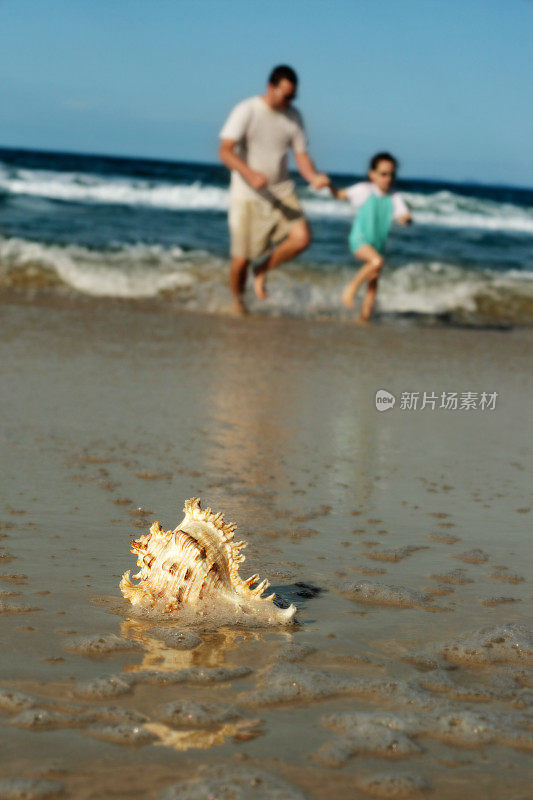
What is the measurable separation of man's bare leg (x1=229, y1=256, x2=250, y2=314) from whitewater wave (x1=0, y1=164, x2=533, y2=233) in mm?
16026

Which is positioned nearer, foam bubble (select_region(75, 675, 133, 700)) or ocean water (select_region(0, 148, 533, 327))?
foam bubble (select_region(75, 675, 133, 700))

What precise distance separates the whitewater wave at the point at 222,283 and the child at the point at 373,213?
480 mm

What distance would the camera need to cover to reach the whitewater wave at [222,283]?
10312 millimetres

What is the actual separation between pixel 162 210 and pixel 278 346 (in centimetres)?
1481

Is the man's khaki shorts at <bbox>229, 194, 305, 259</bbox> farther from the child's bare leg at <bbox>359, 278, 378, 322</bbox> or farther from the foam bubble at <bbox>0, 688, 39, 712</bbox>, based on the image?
the foam bubble at <bbox>0, 688, 39, 712</bbox>

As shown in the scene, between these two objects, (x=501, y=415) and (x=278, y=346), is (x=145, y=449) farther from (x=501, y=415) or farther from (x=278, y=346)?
(x=278, y=346)

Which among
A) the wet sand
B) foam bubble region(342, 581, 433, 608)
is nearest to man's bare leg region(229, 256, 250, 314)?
the wet sand

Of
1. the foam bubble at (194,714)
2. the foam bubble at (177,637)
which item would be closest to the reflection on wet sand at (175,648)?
the foam bubble at (177,637)

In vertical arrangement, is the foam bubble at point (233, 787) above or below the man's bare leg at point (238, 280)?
below

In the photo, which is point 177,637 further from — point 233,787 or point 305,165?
point 305,165

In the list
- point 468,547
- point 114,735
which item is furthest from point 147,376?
point 114,735

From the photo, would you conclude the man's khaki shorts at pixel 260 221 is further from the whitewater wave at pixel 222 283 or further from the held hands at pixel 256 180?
the whitewater wave at pixel 222 283

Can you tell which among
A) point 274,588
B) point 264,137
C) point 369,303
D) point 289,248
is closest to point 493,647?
point 274,588

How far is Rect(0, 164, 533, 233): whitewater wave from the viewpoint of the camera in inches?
1029
